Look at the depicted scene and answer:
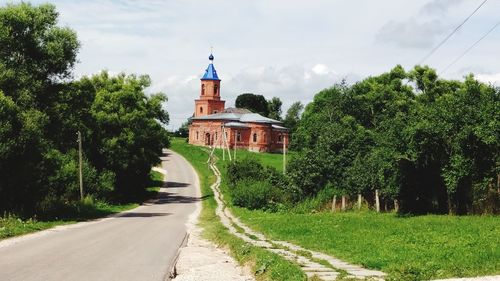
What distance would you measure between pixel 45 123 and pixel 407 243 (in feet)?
69.7

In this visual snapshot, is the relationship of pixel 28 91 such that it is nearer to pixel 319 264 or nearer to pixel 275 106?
pixel 319 264

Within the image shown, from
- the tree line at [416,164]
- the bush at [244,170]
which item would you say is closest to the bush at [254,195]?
the tree line at [416,164]

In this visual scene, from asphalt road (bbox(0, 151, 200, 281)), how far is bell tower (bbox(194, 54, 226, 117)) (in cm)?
9846

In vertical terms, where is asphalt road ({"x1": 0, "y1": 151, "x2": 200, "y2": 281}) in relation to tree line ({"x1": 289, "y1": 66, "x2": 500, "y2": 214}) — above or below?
below

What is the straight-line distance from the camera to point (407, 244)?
54.4ft

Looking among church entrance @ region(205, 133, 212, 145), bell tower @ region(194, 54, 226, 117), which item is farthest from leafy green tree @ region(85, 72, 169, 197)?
bell tower @ region(194, 54, 226, 117)

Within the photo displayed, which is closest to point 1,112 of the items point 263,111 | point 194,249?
point 194,249

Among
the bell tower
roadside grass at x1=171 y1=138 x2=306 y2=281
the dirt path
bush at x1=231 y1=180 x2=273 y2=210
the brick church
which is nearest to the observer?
the dirt path

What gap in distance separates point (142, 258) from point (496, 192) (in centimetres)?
1788

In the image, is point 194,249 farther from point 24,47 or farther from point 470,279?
point 24,47

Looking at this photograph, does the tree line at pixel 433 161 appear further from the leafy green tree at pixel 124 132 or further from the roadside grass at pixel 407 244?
the leafy green tree at pixel 124 132

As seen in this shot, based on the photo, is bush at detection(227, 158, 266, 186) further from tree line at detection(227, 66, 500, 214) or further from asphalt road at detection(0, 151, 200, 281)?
asphalt road at detection(0, 151, 200, 281)

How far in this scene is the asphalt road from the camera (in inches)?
525

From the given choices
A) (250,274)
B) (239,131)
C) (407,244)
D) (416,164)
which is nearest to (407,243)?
(407,244)
